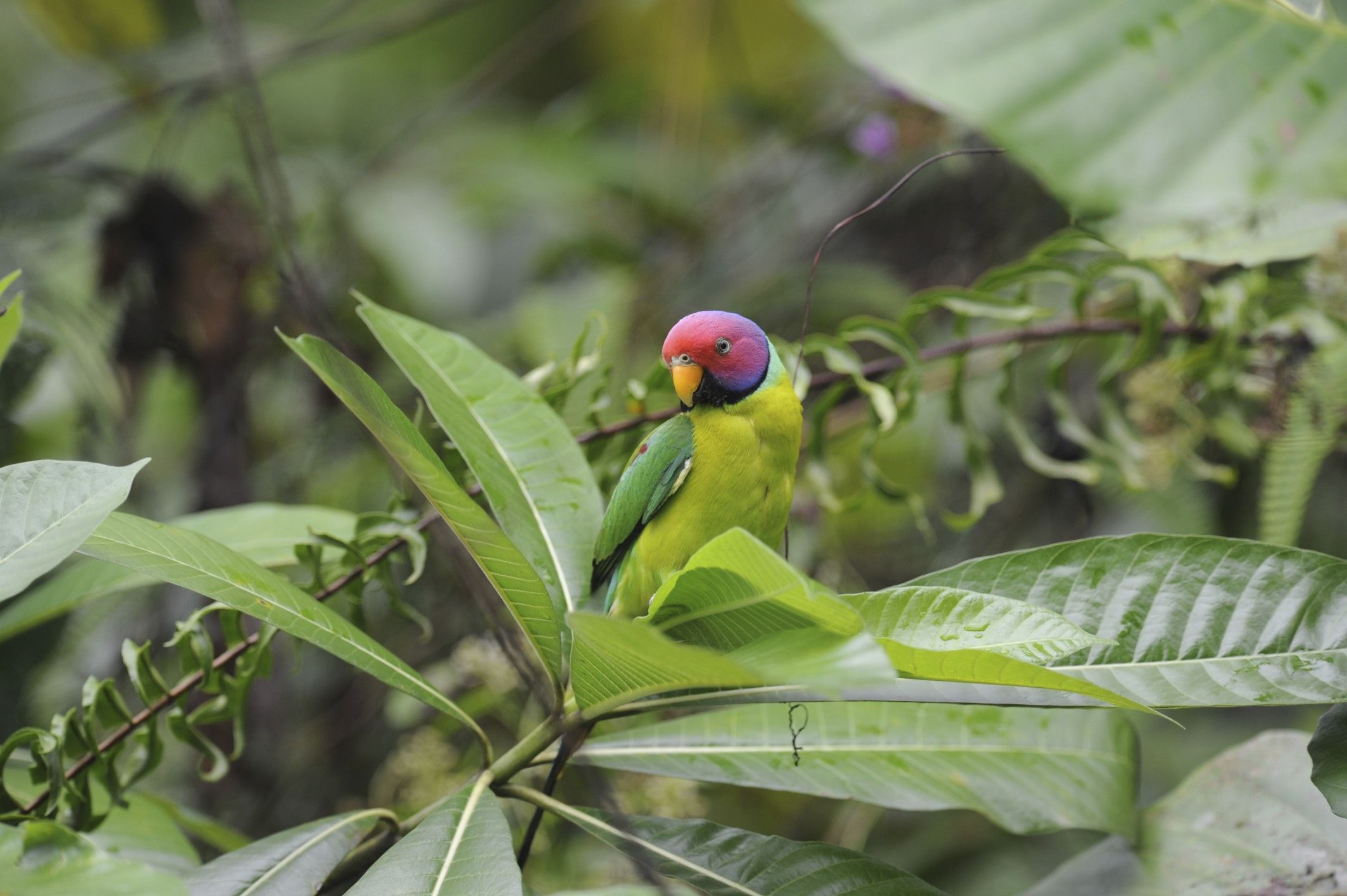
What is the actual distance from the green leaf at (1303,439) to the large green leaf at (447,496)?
3.69 ft

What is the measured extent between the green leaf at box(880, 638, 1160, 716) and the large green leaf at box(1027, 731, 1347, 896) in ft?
1.75

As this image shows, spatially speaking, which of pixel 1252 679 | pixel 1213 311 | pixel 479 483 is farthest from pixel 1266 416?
pixel 479 483

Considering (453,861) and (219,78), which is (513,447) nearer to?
(453,861)

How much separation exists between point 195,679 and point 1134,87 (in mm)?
1134

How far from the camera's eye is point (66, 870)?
0.69 meters

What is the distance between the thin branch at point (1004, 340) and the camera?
1359 mm

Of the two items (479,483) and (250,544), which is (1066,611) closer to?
(479,483)

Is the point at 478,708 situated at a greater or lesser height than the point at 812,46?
lesser

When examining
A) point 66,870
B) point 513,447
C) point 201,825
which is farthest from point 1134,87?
point 201,825

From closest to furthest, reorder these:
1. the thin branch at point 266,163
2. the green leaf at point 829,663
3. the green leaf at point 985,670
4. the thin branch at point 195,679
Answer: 1. the green leaf at point 829,663
2. the green leaf at point 985,670
3. the thin branch at point 195,679
4. the thin branch at point 266,163

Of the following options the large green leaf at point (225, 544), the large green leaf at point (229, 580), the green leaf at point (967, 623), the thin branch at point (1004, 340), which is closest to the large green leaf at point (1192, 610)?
the green leaf at point (967, 623)

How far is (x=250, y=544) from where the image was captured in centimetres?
131

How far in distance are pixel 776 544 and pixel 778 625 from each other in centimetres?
43

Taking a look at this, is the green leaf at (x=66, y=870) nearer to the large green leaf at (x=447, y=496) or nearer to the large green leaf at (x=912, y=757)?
the large green leaf at (x=447, y=496)
